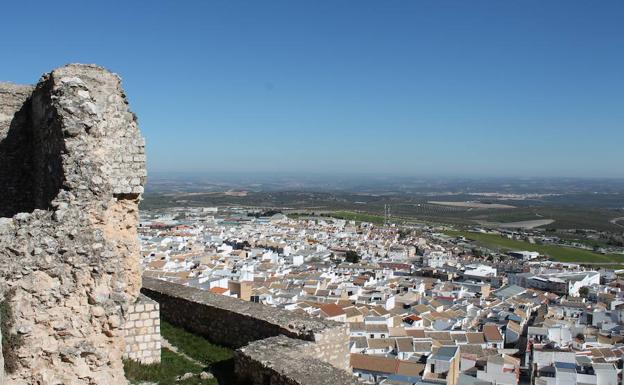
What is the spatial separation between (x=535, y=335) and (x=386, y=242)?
4554cm

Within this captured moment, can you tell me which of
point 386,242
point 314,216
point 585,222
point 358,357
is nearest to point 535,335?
point 358,357

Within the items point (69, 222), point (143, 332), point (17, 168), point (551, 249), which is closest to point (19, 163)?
point (17, 168)

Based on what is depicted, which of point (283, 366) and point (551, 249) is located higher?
point (283, 366)

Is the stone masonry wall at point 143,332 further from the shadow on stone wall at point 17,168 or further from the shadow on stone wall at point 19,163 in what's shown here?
the shadow on stone wall at point 17,168

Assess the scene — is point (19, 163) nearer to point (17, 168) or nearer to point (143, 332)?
point (17, 168)

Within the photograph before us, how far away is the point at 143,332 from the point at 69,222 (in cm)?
318

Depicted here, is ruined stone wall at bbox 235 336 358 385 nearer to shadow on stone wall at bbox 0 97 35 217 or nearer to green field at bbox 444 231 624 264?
shadow on stone wall at bbox 0 97 35 217

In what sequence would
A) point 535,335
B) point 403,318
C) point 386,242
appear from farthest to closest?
point 386,242, point 403,318, point 535,335

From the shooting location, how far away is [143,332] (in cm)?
658

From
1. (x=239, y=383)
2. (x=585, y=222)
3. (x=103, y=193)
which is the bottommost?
(x=585, y=222)

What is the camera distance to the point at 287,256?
56.2 meters

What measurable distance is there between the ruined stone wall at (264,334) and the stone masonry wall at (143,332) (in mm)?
1086

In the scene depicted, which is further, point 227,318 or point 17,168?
point 227,318

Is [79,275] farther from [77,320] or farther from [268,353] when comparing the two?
[268,353]
